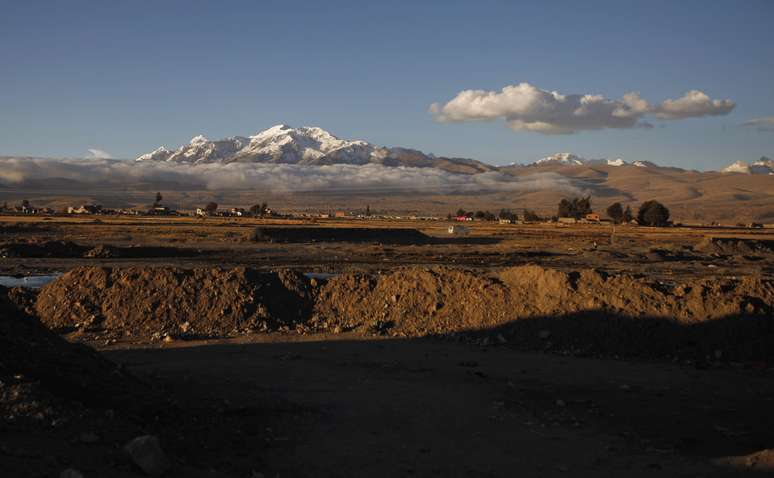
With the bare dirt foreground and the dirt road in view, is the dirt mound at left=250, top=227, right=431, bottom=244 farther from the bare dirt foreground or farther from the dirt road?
the dirt road

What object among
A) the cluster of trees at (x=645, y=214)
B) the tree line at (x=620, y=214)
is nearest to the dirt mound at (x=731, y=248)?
the tree line at (x=620, y=214)

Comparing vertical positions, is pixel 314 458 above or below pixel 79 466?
below

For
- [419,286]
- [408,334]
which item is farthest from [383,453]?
[419,286]

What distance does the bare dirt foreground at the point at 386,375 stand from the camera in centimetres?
884

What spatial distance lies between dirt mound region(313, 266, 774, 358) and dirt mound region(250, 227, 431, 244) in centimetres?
4053

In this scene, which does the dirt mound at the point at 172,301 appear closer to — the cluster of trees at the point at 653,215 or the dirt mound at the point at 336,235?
the dirt mound at the point at 336,235

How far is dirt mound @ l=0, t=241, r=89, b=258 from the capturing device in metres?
40.4

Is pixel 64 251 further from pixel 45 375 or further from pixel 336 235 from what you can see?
pixel 45 375

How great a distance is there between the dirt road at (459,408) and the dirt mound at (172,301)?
209 cm

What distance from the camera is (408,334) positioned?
710 inches

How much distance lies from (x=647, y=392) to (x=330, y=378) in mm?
5234

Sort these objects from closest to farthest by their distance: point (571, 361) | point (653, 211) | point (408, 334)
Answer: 1. point (571, 361)
2. point (408, 334)
3. point (653, 211)

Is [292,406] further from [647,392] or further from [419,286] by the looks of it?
[419,286]

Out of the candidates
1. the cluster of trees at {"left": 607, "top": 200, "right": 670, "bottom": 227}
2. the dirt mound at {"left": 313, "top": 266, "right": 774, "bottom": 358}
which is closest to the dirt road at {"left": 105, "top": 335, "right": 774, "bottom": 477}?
the dirt mound at {"left": 313, "top": 266, "right": 774, "bottom": 358}
